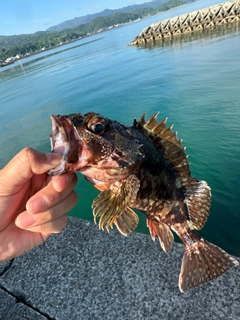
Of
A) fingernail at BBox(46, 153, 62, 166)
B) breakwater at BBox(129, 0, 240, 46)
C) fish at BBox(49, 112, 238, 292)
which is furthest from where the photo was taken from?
breakwater at BBox(129, 0, 240, 46)

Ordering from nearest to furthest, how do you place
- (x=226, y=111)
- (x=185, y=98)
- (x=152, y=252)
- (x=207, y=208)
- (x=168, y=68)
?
(x=207, y=208) < (x=152, y=252) < (x=226, y=111) < (x=185, y=98) < (x=168, y=68)

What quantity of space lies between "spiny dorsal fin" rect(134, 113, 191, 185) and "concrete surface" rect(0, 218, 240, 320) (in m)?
1.30

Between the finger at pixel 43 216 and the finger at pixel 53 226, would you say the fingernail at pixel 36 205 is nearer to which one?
the finger at pixel 43 216

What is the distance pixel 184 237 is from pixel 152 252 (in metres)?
0.54

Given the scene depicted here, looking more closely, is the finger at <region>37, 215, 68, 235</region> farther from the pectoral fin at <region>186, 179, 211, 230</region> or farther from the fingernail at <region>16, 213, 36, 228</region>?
the pectoral fin at <region>186, 179, 211, 230</region>

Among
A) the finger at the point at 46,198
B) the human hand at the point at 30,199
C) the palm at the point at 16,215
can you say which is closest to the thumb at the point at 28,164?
the human hand at the point at 30,199

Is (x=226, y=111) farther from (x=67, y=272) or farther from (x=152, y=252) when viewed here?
(x=67, y=272)

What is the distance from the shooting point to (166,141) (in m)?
2.79

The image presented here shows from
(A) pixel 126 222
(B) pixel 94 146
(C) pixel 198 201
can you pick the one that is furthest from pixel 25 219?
(C) pixel 198 201

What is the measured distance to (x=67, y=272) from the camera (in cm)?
349

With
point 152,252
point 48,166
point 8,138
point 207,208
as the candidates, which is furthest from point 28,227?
point 8,138

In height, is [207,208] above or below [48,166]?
below

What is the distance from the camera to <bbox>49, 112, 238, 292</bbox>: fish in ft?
7.07

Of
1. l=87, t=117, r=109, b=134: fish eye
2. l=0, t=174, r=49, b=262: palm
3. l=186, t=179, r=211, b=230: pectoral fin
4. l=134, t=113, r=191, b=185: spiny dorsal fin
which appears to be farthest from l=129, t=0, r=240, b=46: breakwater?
l=0, t=174, r=49, b=262: palm
